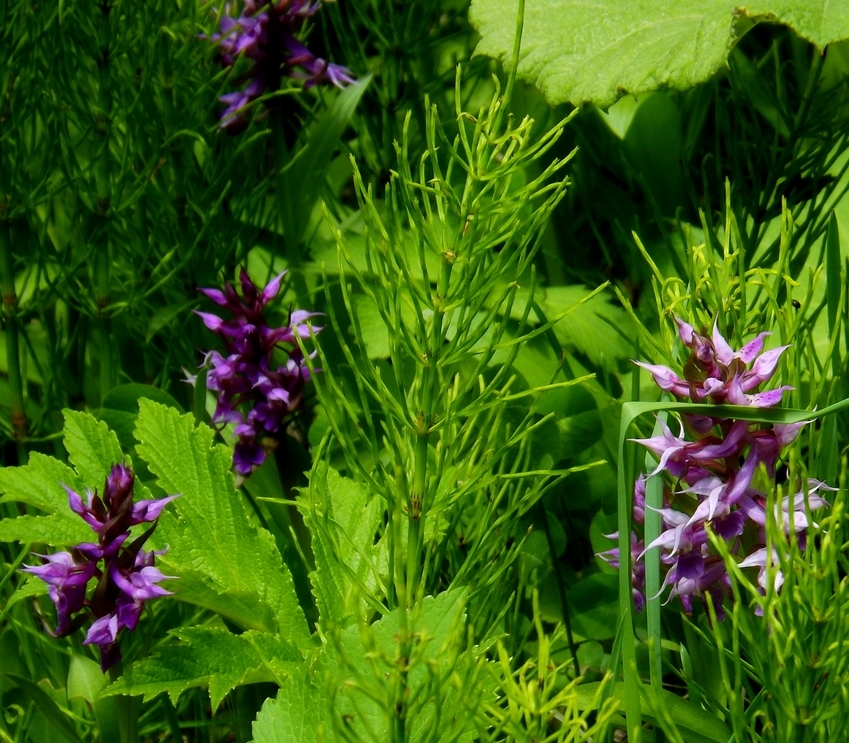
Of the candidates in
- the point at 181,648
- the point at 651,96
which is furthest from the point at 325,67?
the point at 181,648

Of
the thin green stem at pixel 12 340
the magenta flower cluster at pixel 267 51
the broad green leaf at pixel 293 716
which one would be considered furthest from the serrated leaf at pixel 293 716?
the magenta flower cluster at pixel 267 51

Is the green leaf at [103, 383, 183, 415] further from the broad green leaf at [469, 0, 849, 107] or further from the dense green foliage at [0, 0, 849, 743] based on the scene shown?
the broad green leaf at [469, 0, 849, 107]

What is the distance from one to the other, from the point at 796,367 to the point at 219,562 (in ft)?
1.91

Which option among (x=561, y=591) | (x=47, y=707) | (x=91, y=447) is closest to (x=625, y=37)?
(x=561, y=591)

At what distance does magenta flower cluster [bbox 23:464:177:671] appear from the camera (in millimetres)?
982

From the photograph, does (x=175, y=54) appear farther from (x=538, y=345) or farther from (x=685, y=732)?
(x=685, y=732)

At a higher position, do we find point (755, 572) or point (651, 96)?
point (651, 96)

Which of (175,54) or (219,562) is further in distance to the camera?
(175,54)

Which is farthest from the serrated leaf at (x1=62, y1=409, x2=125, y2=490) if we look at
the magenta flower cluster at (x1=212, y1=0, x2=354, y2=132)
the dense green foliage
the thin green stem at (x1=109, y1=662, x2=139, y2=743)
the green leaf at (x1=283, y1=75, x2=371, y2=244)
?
the magenta flower cluster at (x1=212, y1=0, x2=354, y2=132)

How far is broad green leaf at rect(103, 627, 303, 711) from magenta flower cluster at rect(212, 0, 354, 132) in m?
1.02

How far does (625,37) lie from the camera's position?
5.24 feet

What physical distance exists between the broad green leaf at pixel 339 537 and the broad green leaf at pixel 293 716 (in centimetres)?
11

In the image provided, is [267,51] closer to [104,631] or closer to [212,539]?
[212,539]

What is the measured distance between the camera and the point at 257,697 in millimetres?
1219
